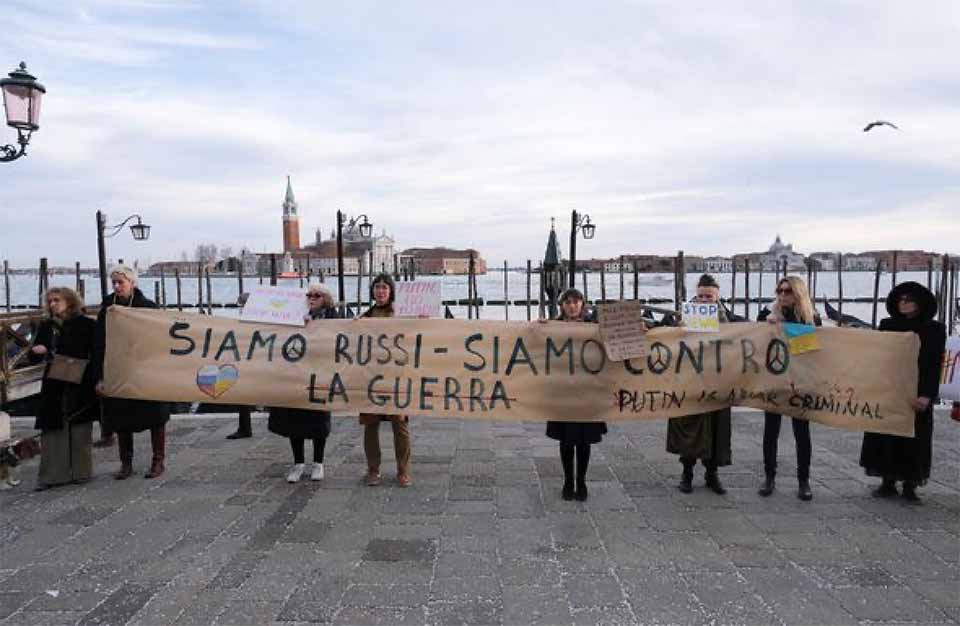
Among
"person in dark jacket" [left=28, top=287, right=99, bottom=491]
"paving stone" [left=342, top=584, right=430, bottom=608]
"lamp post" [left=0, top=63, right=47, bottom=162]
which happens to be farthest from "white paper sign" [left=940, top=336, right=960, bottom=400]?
"lamp post" [left=0, top=63, right=47, bottom=162]

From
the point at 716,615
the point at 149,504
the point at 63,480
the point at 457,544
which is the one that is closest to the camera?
the point at 716,615

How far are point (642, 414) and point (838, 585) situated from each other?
1.72 metres

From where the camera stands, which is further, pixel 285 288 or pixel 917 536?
pixel 285 288

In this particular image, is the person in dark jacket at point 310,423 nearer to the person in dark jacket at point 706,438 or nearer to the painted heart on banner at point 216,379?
the painted heart on banner at point 216,379

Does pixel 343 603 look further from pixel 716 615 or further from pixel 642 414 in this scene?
pixel 642 414

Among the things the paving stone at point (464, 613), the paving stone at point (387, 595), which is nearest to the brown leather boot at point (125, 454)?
the paving stone at point (387, 595)

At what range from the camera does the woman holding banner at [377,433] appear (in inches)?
203

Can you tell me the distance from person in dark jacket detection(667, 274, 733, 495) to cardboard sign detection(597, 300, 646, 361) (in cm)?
57

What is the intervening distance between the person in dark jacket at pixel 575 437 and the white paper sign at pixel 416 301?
0.94 meters

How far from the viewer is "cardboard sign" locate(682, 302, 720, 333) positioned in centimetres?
492

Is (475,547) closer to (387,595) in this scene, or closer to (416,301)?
(387,595)

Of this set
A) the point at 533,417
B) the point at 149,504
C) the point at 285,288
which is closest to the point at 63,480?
the point at 149,504

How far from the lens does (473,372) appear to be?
5.05m

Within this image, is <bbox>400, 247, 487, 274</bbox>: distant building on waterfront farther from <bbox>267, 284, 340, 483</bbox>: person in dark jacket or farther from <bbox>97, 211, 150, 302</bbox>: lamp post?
<bbox>267, 284, 340, 483</bbox>: person in dark jacket
